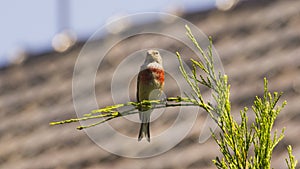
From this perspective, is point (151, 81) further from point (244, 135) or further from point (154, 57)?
point (244, 135)

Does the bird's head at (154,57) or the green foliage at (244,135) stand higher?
the bird's head at (154,57)

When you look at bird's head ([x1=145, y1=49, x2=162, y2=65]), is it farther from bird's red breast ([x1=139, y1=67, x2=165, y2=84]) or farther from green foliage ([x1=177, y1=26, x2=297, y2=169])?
green foliage ([x1=177, y1=26, x2=297, y2=169])

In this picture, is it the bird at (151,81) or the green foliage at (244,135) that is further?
the bird at (151,81)

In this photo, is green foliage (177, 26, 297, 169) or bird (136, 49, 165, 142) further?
bird (136, 49, 165, 142)

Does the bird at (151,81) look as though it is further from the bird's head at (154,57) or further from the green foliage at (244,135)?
the green foliage at (244,135)

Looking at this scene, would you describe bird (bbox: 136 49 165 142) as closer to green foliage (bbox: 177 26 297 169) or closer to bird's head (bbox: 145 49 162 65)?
bird's head (bbox: 145 49 162 65)

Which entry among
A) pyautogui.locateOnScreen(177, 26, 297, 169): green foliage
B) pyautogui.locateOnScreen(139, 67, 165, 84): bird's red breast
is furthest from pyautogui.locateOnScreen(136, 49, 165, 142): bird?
pyautogui.locateOnScreen(177, 26, 297, 169): green foliage

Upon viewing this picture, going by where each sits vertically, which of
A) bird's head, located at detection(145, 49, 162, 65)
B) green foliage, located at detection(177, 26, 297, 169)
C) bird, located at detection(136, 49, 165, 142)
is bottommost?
green foliage, located at detection(177, 26, 297, 169)

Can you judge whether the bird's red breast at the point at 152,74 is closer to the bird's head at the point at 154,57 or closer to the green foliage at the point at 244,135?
the bird's head at the point at 154,57

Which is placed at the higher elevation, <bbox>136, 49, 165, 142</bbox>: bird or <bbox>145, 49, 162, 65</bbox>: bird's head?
<bbox>145, 49, 162, 65</bbox>: bird's head

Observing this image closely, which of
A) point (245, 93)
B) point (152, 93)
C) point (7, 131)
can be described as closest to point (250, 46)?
point (245, 93)

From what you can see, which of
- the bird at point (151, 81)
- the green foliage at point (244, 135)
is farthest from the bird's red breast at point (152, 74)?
the green foliage at point (244, 135)

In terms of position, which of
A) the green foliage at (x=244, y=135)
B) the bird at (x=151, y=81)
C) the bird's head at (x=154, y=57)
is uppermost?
the bird's head at (x=154, y=57)

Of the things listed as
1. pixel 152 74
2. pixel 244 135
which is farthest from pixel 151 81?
pixel 244 135
